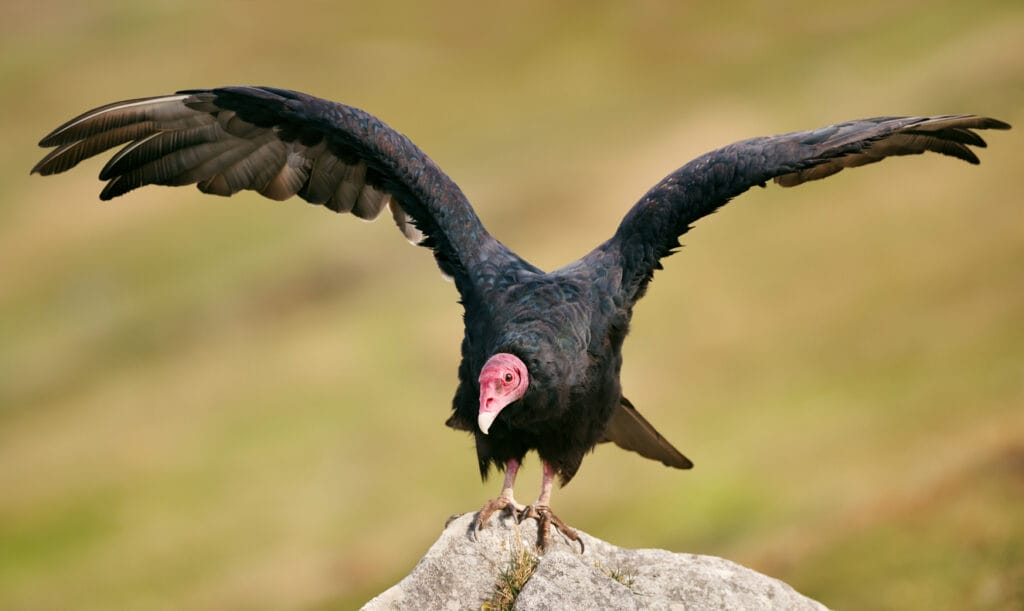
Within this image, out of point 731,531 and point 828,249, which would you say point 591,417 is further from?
point 828,249

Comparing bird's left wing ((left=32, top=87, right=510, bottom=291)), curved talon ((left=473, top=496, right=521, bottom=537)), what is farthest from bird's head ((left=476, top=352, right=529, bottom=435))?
bird's left wing ((left=32, top=87, right=510, bottom=291))

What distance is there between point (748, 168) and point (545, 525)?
2.96 m

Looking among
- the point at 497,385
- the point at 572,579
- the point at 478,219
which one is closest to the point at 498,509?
the point at 572,579

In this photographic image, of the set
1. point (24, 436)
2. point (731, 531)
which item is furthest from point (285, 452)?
point (731, 531)

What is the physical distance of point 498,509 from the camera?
920cm

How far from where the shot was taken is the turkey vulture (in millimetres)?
9133

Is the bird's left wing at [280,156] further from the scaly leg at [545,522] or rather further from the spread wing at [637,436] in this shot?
the scaly leg at [545,522]

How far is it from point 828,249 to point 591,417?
1809 cm

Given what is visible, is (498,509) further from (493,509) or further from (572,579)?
(572,579)

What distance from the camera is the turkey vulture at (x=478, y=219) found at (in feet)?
30.0

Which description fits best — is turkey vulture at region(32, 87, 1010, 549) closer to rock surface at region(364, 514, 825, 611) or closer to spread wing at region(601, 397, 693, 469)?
spread wing at region(601, 397, 693, 469)

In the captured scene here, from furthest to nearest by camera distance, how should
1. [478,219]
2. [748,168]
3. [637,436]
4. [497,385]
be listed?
[637,436] < [478,219] < [748,168] < [497,385]

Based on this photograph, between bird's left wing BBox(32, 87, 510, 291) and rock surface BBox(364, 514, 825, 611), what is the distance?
7.05 ft

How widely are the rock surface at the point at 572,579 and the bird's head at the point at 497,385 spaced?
35.5 inches
